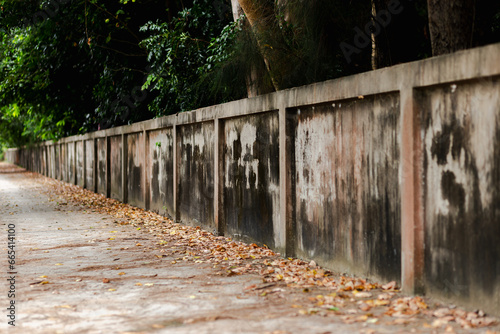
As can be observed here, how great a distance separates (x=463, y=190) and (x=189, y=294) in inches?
106

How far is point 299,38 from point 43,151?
3063 centimetres

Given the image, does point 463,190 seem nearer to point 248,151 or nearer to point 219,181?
point 248,151

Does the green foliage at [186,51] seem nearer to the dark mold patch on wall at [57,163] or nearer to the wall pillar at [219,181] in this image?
the wall pillar at [219,181]

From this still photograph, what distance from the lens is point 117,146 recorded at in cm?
1723

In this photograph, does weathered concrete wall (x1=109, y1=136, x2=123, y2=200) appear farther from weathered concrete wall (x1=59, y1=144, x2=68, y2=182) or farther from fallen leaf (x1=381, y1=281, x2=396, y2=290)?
fallen leaf (x1=381, y1=281, x2=396, y2=290)

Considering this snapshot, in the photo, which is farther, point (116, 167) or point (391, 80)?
point (116, 167)

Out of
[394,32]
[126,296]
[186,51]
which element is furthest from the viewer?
[186,51]

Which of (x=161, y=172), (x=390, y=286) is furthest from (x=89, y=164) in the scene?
(x=390, y=286)

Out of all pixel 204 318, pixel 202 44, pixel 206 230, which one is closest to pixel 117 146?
pixel 202 44

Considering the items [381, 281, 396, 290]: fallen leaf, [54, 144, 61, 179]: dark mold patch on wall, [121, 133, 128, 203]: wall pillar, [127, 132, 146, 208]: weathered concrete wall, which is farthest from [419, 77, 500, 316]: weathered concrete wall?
[54, 144, 61, 179]: dark mold patch on wall

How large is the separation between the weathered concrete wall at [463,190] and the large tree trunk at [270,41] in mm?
4242

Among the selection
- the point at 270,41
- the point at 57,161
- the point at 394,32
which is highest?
the point at 394,32

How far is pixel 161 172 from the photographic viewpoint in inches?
514

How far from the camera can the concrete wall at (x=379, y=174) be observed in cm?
455
